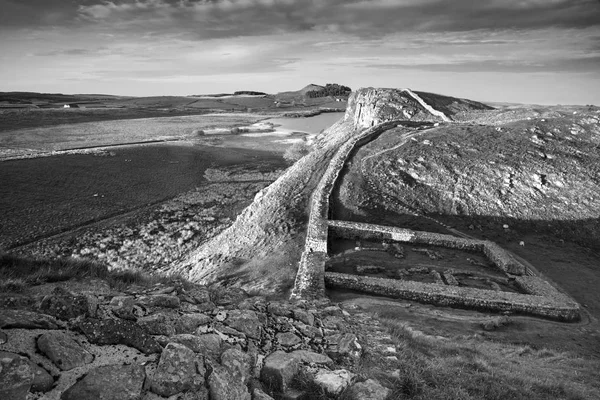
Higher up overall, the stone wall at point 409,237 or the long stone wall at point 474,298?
the stone wall at point 409,237

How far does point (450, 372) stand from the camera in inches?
274

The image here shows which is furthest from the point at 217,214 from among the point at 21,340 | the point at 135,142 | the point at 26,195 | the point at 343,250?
the point at 135,142

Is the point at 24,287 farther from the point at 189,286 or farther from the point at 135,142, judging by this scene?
the point at 135,142

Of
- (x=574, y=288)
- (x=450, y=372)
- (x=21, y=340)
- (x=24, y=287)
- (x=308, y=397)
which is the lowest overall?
(x=574, y=288)

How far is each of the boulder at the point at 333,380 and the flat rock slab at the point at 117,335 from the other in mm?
2324

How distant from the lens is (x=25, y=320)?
4141mm

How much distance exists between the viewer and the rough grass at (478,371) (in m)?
6.02

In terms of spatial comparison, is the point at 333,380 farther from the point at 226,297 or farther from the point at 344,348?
the point at 226,297

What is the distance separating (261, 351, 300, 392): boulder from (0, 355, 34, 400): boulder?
2.77 metres

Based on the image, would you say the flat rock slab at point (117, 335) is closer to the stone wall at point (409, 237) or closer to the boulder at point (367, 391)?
the boulder at point (367, 391)

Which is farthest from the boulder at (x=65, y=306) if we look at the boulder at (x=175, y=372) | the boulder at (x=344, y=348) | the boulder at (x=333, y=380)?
the boulder at (x=344, y=348)

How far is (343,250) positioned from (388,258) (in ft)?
7.54

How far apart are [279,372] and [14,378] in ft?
9.91

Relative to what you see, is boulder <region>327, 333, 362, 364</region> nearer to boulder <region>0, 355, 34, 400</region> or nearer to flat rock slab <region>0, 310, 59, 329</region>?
flat rock slab <region>0, 310, 59, 329</region>
